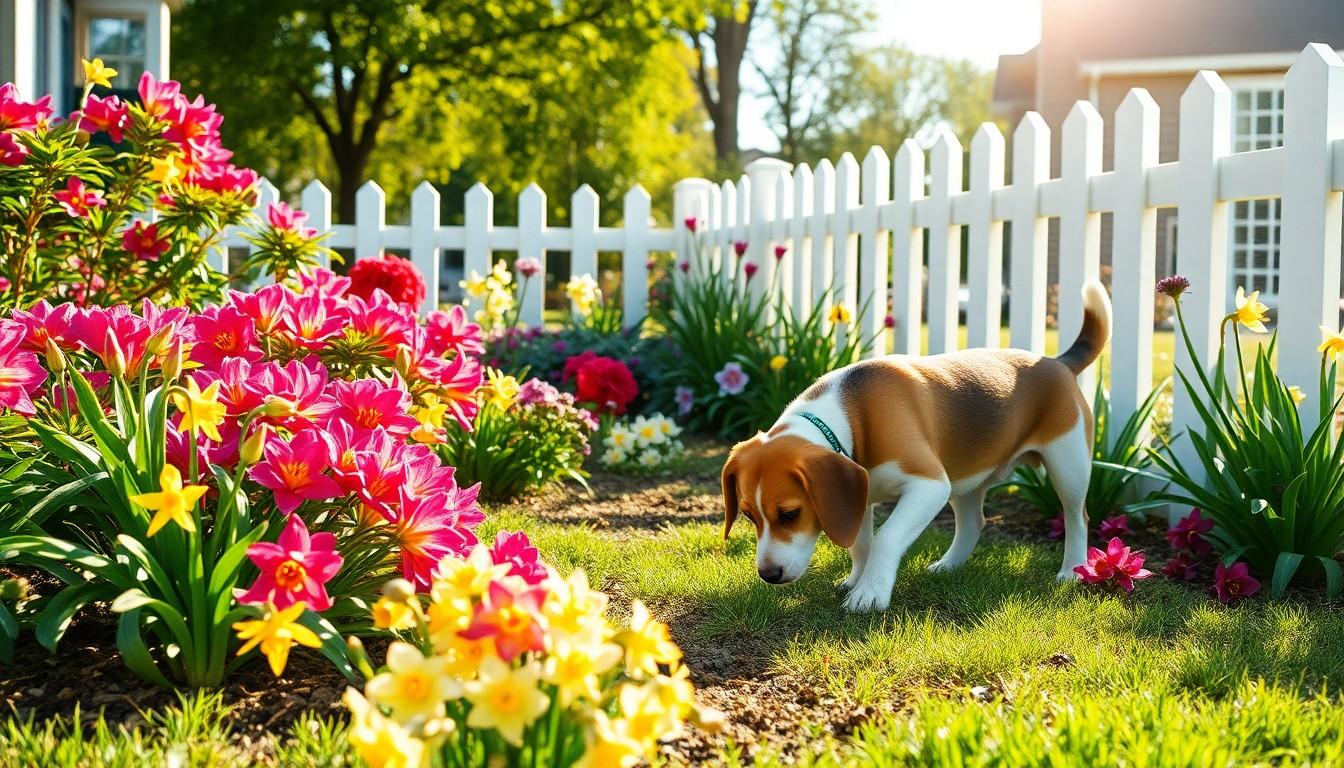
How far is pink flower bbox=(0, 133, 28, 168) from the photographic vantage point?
11.1ft

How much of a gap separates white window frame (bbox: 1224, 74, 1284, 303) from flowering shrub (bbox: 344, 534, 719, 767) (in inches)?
648

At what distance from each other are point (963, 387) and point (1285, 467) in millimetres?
898

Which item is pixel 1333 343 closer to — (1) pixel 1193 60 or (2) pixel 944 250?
(2) pixel 944 250

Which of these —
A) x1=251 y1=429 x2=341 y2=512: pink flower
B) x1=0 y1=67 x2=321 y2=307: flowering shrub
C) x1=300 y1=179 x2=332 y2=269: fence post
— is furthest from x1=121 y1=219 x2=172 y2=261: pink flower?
x1=300 y1=179 x2=332 y2=269: fence post

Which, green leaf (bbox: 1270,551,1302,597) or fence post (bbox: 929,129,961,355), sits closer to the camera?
green leaf (bbox: 1270,551,1302,597)

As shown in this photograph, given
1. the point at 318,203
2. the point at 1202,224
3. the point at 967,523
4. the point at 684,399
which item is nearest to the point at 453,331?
the point at 967,523

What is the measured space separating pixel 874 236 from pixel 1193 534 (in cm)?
294

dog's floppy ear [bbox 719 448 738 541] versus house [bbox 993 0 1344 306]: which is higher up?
house [bbox 993 0 1344 306]

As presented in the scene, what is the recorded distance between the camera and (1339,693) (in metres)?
2.38

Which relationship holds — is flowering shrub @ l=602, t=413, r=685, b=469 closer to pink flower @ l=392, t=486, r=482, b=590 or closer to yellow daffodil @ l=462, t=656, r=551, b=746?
pink flower @ l=392, t=486, r=482, b=590

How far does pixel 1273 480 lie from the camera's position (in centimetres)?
338

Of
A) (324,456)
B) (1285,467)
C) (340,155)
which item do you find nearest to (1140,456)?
(1285,467)

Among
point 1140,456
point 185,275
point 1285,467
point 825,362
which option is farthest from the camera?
point 825,362

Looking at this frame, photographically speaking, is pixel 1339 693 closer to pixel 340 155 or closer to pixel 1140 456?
pixel 1140 456
